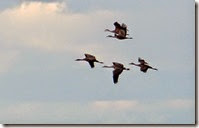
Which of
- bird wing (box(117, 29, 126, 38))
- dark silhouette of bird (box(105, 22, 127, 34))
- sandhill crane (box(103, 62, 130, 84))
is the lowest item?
sandhill crane (box(103, 62, 130, 84))

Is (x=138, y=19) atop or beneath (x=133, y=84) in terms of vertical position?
atop

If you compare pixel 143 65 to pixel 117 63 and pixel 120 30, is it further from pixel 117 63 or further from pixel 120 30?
pixel 120 30

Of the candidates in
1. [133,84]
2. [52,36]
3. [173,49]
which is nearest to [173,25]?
[173,49]

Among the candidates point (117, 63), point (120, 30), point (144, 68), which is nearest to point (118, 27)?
point (120, 30)

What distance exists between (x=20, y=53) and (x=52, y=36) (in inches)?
11.7

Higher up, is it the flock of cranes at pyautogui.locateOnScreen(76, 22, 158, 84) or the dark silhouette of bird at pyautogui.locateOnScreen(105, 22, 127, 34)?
the dark silhouette of bird at pyautogui.locateOnScreen(105, 22, 127, 34)

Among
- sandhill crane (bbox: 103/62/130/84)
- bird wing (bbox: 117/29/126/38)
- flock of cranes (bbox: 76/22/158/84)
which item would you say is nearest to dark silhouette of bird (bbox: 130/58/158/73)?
flock of cranes (bbox: 76/22/158/84)

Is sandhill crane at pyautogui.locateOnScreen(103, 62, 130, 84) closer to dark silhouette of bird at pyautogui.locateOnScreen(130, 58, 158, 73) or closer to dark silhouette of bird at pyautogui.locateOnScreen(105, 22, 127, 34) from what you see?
dark silhouette of bird at pyautogui.locateOnScreen(130, 58, 158, 73)

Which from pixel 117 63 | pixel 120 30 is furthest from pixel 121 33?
pixel 117 63

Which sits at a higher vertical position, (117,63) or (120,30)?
(120,30)

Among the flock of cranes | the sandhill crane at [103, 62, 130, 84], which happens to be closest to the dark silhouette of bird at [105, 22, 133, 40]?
the flock of cranes

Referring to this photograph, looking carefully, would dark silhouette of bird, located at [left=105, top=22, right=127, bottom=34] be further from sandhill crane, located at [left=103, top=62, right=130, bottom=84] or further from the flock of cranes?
sandhill crane, located at [left=103, top=62, right=130, bottom=84]

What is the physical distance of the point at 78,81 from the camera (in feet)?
20.3

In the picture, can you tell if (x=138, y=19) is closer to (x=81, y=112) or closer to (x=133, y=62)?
(x=133, y=62)
